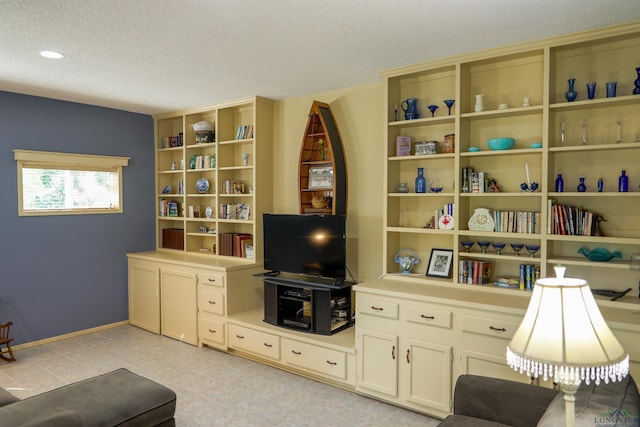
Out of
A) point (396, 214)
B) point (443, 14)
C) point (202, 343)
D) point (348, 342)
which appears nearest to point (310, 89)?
point (396, 214)

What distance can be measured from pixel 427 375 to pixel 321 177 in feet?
6.67

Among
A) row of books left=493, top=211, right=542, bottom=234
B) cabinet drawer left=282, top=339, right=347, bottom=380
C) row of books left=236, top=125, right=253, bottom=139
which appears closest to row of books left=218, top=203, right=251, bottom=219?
row of books left=236, top=125, right=253, bottom=139

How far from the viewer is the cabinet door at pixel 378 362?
323cm

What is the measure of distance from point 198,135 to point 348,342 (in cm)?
298

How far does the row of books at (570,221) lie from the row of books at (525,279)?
0.30 meters

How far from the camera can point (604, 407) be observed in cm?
150

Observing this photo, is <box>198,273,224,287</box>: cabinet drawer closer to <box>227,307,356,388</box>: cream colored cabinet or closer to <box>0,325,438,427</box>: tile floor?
<box>227,307,356,388</box>: cream colored cabinet

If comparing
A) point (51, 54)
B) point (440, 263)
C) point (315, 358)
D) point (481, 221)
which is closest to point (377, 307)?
point (440, 263)

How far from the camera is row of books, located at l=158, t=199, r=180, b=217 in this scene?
556cm

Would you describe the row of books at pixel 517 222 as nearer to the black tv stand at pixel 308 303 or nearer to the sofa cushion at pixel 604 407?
the black tv stand at pixel 308 303

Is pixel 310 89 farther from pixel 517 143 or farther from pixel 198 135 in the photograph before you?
pixel 517 143

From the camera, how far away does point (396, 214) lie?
3.86 m

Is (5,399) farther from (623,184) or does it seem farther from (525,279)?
(623,184)

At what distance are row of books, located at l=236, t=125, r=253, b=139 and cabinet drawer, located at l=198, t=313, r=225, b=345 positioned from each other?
192 centimetres
